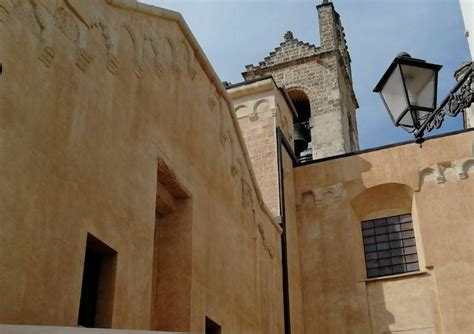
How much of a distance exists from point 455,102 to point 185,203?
4.76 metres

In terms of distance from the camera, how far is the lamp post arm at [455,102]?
5.27 m

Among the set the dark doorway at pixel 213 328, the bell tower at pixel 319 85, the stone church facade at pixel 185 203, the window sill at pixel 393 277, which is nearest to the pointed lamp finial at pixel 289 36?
the bell tower at pixel 319 85

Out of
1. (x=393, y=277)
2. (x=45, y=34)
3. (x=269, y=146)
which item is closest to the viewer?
(x=45, y=34)

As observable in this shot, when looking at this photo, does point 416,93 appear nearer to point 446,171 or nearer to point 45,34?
point 45,34

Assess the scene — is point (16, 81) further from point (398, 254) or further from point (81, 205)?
point (398, 254)

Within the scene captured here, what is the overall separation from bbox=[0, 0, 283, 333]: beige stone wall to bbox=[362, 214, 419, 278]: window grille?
3.64m

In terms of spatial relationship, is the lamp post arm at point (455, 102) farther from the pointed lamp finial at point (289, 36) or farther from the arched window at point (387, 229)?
the pointed lamp finial at point (289, 36)

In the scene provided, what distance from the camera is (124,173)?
7.56 meters

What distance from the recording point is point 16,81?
5.95 m

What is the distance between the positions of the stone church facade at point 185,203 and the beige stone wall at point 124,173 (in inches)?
0.8

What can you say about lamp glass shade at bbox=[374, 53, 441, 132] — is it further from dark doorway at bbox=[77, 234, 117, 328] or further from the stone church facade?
dark doorway at bbox=[77, 234, 117, 328]

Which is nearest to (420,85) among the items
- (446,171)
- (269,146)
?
(269,146)

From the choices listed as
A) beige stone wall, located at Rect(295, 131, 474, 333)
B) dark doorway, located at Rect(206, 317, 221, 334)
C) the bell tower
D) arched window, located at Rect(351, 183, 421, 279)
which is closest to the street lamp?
dark doorway, located at Rect(206, 317, 221, 334)

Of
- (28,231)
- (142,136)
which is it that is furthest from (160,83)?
(28,231)
